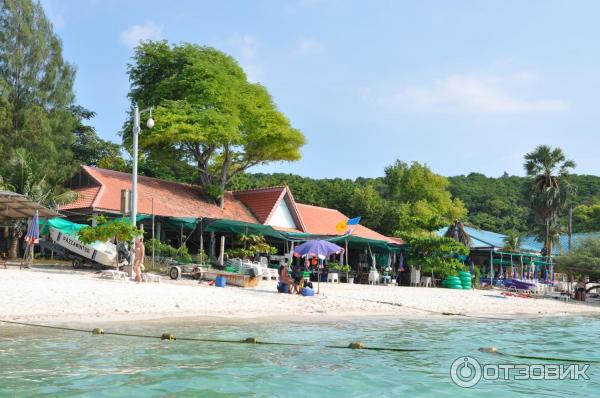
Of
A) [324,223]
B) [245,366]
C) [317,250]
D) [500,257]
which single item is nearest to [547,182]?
[500,257]

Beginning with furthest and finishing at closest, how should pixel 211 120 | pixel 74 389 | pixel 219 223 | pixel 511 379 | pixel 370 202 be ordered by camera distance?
pixel 370 202 → pixel 211 120 → pixel 219 223 → pixel 511 379 → pixel 74 389

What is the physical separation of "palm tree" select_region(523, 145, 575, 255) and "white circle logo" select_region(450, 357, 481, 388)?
113ft

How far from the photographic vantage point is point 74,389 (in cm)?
688

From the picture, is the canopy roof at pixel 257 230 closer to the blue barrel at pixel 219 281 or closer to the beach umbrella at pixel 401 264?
the beach umbrella at pixel 401 264

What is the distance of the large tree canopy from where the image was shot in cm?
2959

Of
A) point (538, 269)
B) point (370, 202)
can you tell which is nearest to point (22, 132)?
point (370, 202)

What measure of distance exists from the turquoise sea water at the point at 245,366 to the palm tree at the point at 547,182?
31543 millimetres

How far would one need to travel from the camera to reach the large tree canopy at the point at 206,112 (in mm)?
29594

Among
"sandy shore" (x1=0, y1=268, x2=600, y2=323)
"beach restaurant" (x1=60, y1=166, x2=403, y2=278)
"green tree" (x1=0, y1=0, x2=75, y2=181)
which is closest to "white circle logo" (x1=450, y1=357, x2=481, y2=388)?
"sandy shore" (x1=0, y1=268, x2=600, y2=323)

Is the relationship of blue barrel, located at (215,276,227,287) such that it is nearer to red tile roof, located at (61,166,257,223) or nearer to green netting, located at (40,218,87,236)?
green netting, located at (40,218,87,236)

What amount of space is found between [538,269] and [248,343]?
40397mm

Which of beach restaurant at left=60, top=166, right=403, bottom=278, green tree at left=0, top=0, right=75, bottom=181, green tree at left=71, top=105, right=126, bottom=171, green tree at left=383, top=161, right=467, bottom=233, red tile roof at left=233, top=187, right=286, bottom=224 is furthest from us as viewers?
green tree at left=383, top=161, right=467, bottom=233

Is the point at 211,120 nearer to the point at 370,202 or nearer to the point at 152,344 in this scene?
the point at 370,202

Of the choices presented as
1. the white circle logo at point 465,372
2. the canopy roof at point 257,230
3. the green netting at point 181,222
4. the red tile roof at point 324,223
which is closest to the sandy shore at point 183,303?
the canopy roof at point 257,230
